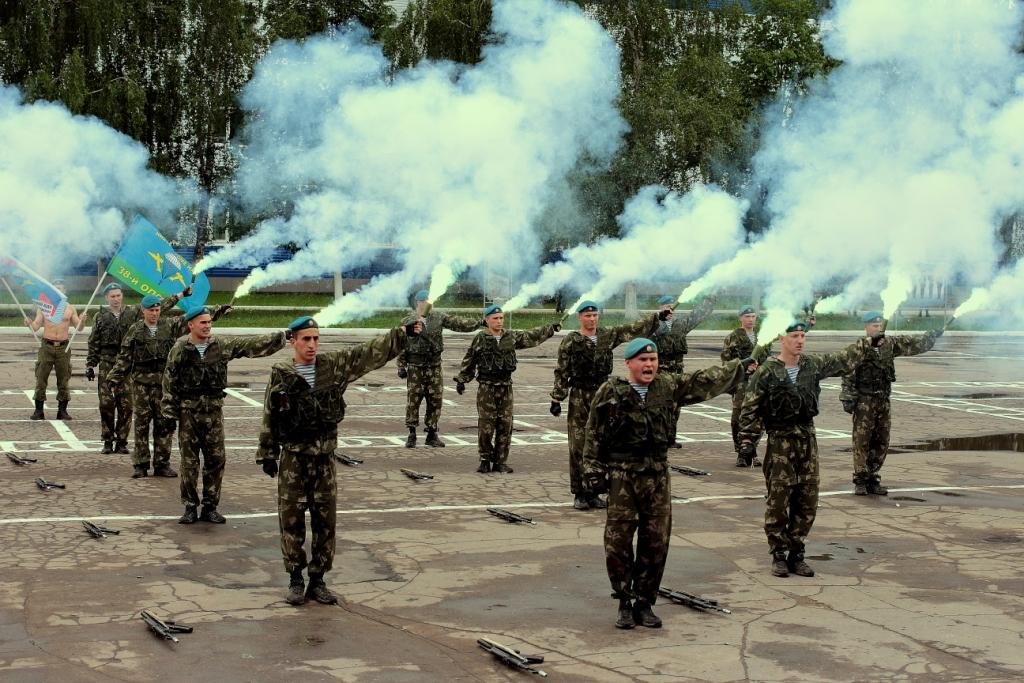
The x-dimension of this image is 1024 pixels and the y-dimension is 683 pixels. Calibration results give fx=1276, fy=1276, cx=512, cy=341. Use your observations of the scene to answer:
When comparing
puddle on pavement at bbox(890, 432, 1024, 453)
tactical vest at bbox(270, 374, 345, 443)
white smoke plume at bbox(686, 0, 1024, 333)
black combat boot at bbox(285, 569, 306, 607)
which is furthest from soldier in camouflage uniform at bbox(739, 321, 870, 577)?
puddle on pavement at bbox(890, 432, 1024, 453)

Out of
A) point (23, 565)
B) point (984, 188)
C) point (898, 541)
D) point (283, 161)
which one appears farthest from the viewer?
point (283, 161)

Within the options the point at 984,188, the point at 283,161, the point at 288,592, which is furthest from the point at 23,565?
the point at 283,161

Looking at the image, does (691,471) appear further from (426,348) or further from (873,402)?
(426,348)

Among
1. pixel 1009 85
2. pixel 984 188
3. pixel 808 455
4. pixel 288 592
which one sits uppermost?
pixel 1009 85

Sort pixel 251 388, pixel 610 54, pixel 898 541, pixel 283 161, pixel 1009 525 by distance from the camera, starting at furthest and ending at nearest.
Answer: pixel 610 54
pixel 283 161
pixel 251 388
pixel 1009 525
pixel 898 541

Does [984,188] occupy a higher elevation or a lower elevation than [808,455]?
higher

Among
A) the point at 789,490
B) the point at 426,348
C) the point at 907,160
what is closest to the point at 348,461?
the point at 426,348

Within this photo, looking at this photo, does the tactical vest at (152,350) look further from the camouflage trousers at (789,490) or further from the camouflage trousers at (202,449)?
the camouflage trousers at (789,490)

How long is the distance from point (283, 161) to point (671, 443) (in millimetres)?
28360

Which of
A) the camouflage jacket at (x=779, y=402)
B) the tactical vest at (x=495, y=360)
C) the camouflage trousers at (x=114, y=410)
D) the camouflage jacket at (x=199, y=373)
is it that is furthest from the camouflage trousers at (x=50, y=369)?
the camouflage jacket at (x=779, y=402)

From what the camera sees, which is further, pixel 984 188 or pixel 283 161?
pixel 283 161

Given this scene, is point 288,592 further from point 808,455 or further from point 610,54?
point 610,54

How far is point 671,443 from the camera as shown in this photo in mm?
8703

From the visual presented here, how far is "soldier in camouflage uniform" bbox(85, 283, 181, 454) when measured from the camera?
15117 mm
